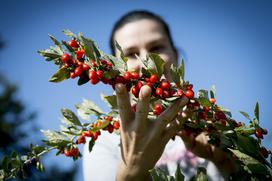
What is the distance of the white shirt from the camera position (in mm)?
1874

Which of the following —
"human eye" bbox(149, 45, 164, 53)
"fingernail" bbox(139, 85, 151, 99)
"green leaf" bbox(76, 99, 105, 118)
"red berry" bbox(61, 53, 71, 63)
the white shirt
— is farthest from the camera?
"human eye" bbox(149, 45, 164, 53)

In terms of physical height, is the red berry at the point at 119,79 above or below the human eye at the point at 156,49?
below

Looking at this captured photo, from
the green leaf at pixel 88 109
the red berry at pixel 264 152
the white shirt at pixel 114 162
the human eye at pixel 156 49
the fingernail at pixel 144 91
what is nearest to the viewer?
Answer: the fingernail at pixel 144 91

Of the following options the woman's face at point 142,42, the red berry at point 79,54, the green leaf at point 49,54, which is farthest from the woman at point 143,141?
the green leaf at point 49,54

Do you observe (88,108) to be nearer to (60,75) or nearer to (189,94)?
(60,75)

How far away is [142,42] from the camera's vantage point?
1966mm

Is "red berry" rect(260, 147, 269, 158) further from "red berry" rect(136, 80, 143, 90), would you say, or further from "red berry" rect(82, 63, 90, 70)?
"red berry" rect(82, 63, 90, 70)

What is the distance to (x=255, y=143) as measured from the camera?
1.09 m

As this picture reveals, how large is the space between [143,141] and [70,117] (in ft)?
1.43

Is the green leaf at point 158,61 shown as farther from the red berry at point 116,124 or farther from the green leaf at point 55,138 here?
the green leaf at point 55,138

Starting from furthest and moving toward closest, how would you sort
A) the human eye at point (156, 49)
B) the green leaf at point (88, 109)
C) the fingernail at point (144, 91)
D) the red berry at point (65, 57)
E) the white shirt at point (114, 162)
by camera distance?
the human eye at point (156, 49) → the white shirt at point (114, 162) → the green leaf at point (88, 109) → the red berry at point (65, 57) → the fingernail at point (144, 91)

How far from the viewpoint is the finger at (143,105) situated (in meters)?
0.96

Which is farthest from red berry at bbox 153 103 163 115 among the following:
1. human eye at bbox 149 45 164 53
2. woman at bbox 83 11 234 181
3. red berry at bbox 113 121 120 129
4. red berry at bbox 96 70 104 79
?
human eye at bbox 149 45 164 53

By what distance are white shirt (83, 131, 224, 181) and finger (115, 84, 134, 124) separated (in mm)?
798
